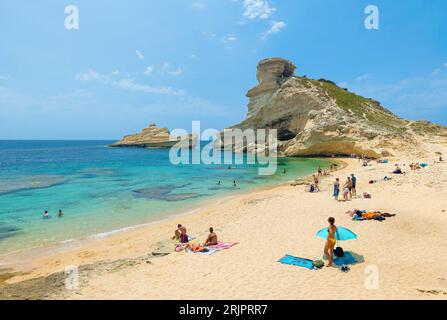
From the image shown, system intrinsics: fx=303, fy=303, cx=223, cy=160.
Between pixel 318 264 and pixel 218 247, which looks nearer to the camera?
pixel 318 264

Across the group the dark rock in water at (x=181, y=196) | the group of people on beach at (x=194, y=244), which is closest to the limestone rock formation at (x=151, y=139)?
the dark rock in water at (x=181, y=196)

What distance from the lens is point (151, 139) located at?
11650 centimetres

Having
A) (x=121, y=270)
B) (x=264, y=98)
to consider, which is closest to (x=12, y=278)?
(x=121, y=270)

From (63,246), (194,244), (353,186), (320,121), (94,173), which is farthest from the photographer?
(320,121)

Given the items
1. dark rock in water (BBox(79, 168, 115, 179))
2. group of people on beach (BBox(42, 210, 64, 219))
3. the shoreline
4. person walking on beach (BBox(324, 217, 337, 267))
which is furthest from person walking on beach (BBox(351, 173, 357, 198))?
dark rock in water (BBox(79, 168, 115, 179))

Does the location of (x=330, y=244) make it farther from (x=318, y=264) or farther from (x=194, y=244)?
(x=194, y=244)

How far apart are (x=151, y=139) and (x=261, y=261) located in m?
111

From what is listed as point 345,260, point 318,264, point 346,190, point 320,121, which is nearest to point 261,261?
point 318,264

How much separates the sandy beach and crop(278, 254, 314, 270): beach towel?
9.1 inches

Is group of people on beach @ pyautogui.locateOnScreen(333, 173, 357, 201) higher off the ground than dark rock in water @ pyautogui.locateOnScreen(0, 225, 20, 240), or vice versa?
group of people on beach @ pyautogui.locateOnScreen(333, 173, 357, 201)

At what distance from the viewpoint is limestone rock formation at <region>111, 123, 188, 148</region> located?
11279 cm

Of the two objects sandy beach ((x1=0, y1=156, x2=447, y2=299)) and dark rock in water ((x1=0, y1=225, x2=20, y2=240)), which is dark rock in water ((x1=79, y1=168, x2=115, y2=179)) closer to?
dark rock in water ((x1=0, y1=225, x2=20, y2=240))

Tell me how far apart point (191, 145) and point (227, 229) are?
96.9m

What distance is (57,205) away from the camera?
23.0 meters
